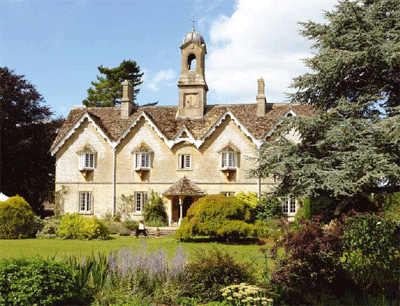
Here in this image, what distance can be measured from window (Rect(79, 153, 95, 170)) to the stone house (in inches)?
3.2

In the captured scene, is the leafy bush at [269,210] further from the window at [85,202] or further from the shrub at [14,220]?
the shrub at [14,220]

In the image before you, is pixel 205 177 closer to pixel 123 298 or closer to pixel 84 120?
pixel 84 120

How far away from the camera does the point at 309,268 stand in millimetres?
10258

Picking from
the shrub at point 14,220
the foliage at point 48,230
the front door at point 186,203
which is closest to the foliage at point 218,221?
the foliage at point 48,230

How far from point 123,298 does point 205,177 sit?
1022 inches

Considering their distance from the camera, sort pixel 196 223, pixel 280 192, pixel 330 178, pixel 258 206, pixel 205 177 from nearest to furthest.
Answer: pixel 330 178 < pixel 280 192 < pixel 196 223 < pixel 258 206 < pixel 205 177

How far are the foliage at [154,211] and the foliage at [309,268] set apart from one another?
2474cm

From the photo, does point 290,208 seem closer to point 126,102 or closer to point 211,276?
point 126,102

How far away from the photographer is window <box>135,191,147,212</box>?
1443 inches

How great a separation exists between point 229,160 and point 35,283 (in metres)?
26.9

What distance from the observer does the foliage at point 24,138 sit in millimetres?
39019

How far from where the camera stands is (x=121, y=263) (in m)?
10.8

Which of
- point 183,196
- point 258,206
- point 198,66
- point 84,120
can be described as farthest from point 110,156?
point 258,206

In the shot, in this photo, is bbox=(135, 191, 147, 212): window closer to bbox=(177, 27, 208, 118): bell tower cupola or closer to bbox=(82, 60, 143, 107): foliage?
bbox=(177, 27, 208, 118): bell tower cupola
